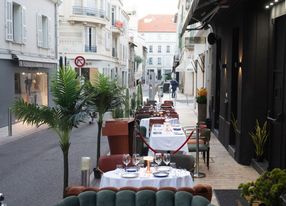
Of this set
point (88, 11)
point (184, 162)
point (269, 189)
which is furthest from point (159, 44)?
point (269, 189)

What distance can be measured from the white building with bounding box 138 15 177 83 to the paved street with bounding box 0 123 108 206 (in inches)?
3566

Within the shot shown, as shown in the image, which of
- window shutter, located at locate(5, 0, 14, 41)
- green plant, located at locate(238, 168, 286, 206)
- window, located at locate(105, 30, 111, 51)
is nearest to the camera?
green plant, located at locate(238, 168, 286, 206)

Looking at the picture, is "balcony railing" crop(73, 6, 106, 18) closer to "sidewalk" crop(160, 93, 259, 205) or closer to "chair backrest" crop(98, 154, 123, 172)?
"sidewalk" crop(160, 93, 259, 205)

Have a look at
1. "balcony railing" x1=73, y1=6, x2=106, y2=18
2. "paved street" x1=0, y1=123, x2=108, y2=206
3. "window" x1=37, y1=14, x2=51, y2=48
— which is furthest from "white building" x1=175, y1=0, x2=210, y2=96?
"balcony railing" x1=73, y1=6, x2=106, y2=18

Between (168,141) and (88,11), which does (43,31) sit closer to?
(88,11)

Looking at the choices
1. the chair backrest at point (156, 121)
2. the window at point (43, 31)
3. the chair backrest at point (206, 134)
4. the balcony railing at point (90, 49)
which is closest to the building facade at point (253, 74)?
the chair backrest at point (206, 134)

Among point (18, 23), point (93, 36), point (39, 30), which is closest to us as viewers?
point (18, 23)


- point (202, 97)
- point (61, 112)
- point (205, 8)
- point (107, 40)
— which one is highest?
point (107, 40)

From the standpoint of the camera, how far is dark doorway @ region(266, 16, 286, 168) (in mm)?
8266

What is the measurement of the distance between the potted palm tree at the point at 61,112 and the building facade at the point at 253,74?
158 inches

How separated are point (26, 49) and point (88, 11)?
18.8 metres

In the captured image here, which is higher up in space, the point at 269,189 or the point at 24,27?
the point at 24,27

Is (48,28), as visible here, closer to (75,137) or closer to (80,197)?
(75,137)

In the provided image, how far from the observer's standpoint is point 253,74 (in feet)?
32.8
